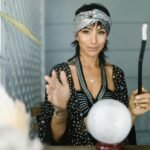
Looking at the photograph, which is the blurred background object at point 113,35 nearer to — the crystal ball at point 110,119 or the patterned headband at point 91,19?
the patterned headband at point 91,19

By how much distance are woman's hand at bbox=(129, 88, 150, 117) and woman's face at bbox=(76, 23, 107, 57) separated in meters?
0.35

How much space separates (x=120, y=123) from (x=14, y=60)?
72 centimetres

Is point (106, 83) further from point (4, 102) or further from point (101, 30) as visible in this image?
point (4, 102)

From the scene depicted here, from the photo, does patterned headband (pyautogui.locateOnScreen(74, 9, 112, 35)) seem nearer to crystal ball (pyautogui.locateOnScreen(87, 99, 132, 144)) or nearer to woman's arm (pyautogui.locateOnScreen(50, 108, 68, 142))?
woman's arm (pyautogui.locateOnScreen(50, 108, 68, 142))

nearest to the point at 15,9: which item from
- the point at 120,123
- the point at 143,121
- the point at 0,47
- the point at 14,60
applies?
the point at 14,60

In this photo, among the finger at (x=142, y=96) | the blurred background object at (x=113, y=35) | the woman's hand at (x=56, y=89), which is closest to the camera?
the woman's hand at (x=56, y=89)

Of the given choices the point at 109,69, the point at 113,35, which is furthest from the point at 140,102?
the point at 113,35

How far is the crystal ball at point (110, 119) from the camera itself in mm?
568

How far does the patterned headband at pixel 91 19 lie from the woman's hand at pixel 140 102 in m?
0.39

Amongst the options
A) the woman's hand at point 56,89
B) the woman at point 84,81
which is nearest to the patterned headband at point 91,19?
the woman at point 84,81

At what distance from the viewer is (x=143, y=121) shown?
237 centimetres

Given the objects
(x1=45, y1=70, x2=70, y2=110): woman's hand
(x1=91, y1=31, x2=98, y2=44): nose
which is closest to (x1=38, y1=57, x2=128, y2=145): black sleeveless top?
(x1=91, y1=31, x2=98, y2=44): nose

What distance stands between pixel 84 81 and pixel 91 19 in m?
0.25

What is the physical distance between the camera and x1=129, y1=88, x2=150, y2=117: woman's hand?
84cm
